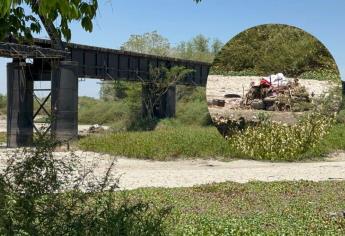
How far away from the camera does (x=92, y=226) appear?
17.9 ft

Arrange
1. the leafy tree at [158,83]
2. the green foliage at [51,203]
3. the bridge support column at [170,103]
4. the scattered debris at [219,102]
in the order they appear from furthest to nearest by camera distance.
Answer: the bridge support column at [170,103] < the leafy tree at [158,83] < the scattered debris at [219,102] < the green foliage at [51,203]

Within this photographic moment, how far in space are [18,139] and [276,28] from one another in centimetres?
1651

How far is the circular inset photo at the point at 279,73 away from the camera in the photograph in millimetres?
15492

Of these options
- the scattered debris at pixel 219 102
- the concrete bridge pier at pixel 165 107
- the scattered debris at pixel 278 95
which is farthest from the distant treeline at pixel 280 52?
the concrete bridge pier at pixel 165 107

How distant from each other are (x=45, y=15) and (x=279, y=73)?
1263 cm

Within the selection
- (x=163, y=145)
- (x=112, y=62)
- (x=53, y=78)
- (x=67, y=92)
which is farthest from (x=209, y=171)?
(x=112, y=62)

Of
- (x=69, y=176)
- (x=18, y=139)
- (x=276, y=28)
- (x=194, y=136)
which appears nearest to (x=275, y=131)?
(x=276, y=28)

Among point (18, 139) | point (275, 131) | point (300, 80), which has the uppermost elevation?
point (300, 80)

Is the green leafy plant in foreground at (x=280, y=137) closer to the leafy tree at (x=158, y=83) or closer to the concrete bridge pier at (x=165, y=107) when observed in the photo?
the leafy tree at (x=158, y=83)

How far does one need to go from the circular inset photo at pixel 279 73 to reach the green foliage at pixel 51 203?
33.5 feet

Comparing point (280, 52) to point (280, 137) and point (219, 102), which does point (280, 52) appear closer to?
point (219, 102)

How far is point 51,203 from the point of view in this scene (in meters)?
5.31

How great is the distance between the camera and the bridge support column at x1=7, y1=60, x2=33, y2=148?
29.1 metres

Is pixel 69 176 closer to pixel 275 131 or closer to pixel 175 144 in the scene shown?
pixel 275 131
